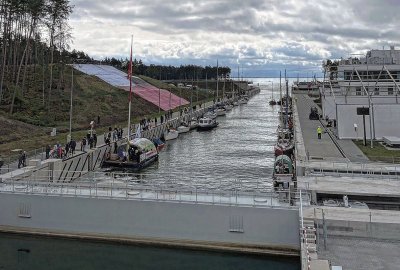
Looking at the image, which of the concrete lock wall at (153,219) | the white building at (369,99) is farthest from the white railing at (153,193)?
the white building at (369,99)

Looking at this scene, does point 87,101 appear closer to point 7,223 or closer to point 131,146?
point 131,146

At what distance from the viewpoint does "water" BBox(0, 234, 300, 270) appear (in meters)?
21.7

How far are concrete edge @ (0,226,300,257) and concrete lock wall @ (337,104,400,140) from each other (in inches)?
1080

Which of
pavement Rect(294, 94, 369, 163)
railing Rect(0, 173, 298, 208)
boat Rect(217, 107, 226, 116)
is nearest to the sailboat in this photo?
pavement Rect(294, 94, 369, 163)

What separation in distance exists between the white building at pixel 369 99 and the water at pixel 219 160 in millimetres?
9172

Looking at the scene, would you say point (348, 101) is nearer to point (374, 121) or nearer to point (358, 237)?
point (374, 121)

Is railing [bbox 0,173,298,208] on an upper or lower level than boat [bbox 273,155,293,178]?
lower

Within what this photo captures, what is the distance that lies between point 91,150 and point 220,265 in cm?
2511

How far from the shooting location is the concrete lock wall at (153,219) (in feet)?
73.1

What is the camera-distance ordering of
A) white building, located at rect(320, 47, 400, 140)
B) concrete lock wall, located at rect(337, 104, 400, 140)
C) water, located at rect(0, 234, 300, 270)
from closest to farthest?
water, located at rect(0, 234, 300, 270)
concrete lock wall, located at rect(337, 104, 400, 140)
white building, located at rect(320, 47, 400, 140)

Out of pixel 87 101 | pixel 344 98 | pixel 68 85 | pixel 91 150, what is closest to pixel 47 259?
pixel 91 150

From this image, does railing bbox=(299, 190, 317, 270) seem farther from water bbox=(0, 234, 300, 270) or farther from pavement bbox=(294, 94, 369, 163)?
pavement bbox=(294, 94, 369, 163)

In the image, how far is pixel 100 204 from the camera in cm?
2450

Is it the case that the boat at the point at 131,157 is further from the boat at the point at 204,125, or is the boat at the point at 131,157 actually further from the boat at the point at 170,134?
the boat at the point at 204,125
